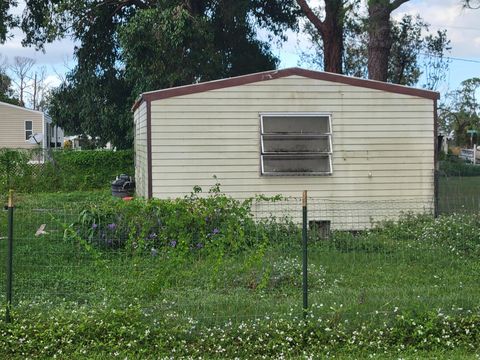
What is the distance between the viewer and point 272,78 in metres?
11.2

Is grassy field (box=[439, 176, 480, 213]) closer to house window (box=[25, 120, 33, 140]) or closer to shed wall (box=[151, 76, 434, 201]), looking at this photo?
shed wall (box=[151, 76, 434, 201])

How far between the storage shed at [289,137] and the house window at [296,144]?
2 centimetres

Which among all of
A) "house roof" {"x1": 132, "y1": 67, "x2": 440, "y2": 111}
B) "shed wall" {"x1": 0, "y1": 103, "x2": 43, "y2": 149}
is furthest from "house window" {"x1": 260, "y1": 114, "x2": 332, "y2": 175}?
"shed wall" {"x1": 0, "y1": 103, "x2": 43, "y2": 149}

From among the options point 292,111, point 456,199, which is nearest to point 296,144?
point 292,111

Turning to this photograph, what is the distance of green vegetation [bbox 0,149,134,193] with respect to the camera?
2045 centimetres

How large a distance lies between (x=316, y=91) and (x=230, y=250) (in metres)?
5.58

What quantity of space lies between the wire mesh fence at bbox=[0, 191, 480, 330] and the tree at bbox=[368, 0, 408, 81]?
11.3 meters

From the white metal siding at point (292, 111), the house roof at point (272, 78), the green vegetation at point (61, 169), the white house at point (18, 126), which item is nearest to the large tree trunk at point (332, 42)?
the green vegetation at point (61, 169)

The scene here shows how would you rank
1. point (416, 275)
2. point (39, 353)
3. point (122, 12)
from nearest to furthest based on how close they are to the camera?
point (39, 353) < point (416, 275) < point (122, 12)

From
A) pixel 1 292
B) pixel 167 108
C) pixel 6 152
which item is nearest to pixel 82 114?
pixel 6 152

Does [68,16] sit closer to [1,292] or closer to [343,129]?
[343,129]

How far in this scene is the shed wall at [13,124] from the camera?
37969 mm

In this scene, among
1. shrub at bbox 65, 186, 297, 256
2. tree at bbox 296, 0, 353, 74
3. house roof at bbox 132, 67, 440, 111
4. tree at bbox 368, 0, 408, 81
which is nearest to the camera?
shrub at bbox 65, 186, 297, 256

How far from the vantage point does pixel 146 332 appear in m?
5.46
